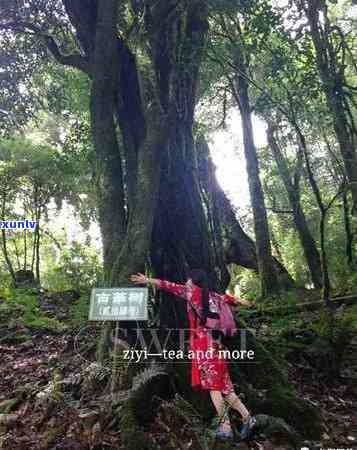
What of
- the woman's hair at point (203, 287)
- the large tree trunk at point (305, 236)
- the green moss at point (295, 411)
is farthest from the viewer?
the large tree trunk at point (305, 236)

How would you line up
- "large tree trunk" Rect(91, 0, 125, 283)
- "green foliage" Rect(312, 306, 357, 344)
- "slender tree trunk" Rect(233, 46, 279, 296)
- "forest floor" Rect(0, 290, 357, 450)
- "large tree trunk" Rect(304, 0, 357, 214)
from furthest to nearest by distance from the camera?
"slender tree trunk" Rect(233, 46, 279, 296) → "large tree trunk" Rect(304, 0, 357, 214) → "large tree trunk" Rect(91, 0, 125, 283) → "green foliage" Rect(312, 306, 357, 344) → "forest floor" Rect(0, 290, 357, 450)

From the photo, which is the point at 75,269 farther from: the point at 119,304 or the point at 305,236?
the point at 119,304

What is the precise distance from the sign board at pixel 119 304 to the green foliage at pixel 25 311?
4182 mm

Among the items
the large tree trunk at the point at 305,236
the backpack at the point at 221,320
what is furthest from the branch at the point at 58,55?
the large tree trunk at the point at 305,236

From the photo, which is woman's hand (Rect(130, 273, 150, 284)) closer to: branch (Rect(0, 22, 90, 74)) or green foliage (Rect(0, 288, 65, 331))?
branch (Rect(0, 22, 90, 74))

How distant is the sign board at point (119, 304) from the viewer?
4762mm

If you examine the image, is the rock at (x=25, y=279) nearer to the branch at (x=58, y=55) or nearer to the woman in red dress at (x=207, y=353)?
the branch at (x=58, y=55)

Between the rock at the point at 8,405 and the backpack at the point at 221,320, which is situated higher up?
the backpack at the point at 221,320

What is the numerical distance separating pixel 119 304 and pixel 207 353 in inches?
42.3

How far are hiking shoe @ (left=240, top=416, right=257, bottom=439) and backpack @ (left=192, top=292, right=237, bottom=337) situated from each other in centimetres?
94

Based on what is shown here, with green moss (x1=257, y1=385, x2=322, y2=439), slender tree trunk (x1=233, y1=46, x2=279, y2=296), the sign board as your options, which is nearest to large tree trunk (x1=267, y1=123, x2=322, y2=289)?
slender tree trunk (x1=233, y1=46, x2=279, y2=296)

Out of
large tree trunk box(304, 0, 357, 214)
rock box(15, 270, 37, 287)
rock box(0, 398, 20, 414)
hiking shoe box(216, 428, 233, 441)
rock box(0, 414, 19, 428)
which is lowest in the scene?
hiking shoe box(216, 428, 233, 441)

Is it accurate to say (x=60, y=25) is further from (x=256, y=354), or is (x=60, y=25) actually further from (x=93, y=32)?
(x=256, y=354)

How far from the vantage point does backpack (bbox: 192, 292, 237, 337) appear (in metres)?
4.88
